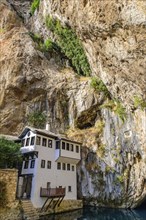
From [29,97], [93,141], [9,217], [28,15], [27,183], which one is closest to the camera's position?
[9,217]

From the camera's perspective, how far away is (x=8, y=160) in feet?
74.6

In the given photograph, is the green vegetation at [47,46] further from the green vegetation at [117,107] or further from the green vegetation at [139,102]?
Answer: the green vegetation at [139,102]

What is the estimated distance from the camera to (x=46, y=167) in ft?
81.6

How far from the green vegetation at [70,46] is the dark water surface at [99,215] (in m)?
21.9

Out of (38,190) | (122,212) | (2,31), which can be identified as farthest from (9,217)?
(2,31)

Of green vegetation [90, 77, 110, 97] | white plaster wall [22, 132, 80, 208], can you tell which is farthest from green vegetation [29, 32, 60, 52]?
white plaster wall [22, 132, 80, 208]

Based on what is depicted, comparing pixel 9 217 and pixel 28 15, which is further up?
pixel 28 15

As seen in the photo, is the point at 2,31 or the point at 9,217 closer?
the point at 9,217

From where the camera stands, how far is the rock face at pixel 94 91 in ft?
69.3

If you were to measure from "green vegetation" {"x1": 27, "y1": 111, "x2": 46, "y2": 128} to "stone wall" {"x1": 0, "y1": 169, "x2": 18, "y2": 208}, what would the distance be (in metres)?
12.3

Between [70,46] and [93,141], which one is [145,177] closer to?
[93,141]

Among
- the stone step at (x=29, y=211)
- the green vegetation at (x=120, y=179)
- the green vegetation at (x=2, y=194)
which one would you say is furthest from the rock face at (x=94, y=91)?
the green vegetation at (x=2, y=194)

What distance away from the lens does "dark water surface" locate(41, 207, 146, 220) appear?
21125mm

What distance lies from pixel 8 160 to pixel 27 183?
3.28 meters
